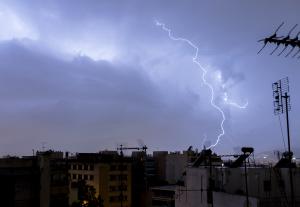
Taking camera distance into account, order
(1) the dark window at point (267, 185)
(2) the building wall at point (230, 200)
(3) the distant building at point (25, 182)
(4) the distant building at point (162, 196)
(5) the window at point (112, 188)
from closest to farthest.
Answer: (2) the building wall at point (230, 200) < (3) the distant building at point (25, 182) < (1) the dark window at point (267, 185) < (4) the distant building at point (162, 196) < (5) the window at point (112, 188)

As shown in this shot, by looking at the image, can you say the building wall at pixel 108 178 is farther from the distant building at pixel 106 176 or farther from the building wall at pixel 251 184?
the building wall at pixel 251 184

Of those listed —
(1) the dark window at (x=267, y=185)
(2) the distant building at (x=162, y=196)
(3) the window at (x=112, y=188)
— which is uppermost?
(1) the dark window at (x=267, y=185)

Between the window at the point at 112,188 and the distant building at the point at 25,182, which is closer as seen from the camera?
the distant building at the point at 25,182

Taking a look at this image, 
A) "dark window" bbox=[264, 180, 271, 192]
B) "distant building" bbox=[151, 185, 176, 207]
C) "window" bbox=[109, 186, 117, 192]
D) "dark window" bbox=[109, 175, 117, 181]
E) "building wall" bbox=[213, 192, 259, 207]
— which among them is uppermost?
"dark window" bbox=[264, 180, 271, 192]

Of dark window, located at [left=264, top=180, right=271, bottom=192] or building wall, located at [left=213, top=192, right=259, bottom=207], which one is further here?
dark window, located at [left=264, top=180, right=271, bottom=192]

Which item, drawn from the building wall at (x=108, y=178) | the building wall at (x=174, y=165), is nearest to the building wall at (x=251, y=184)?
the building wall at (x=108, y=178)

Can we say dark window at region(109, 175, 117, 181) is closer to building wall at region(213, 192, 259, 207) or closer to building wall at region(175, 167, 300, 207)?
building wall at region(175, 167, 300, 207)

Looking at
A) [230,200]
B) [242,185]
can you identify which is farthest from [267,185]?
[230,200]

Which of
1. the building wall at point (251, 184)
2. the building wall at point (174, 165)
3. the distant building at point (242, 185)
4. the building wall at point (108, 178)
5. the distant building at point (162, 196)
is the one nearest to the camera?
the distant building at point (242, 185)

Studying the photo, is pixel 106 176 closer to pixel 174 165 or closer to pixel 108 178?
pixel 108 178

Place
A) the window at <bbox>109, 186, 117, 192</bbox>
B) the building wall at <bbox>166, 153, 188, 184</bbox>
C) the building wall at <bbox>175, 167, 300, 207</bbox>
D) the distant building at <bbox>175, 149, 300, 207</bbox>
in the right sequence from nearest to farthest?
the distant building at <bbox>175, 149, 300, 207</bbox> < the building wall at <bbox>175, 167, 300, 207</bbox> < the window at <bbox>109, 186, 117, 192</bbox> < the building wall at <bbox>166, 153, 188, 184</bbox>

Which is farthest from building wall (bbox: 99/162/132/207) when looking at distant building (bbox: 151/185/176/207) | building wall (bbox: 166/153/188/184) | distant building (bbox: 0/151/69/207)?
distant building (bbox: 0/151/69/207)

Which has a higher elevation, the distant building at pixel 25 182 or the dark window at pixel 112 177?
the distant building at pixel 25 182

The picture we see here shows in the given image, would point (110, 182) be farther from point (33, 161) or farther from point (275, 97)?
point (275, 97)
